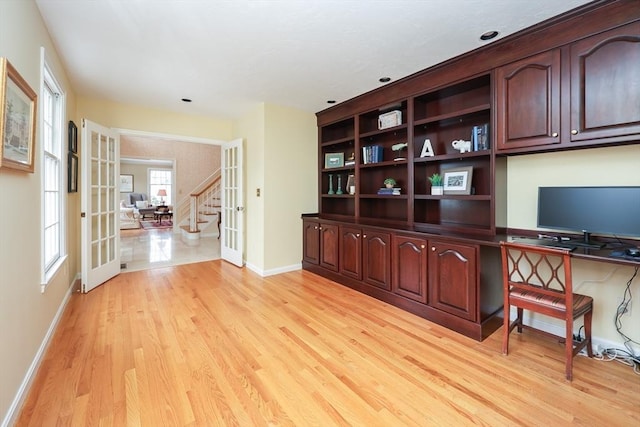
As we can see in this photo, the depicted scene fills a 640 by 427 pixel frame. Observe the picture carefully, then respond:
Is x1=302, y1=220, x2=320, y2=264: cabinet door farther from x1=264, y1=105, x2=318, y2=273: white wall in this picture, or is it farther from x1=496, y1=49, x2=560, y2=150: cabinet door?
x1=496, y1=49, x2=560, y2=150: cabinet door

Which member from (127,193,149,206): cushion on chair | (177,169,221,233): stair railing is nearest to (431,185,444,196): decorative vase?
→ (177,169,221,233): stair railing

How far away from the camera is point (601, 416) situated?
156 centimetres

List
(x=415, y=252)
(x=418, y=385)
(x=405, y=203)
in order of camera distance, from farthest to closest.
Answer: (x=405, y=203) < (x=415, y=252) < (x=418, y=385)

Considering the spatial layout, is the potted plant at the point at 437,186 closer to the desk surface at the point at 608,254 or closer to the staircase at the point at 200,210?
the desk surface at the point at 608,254

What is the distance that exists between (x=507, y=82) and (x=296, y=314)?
2.84 meters

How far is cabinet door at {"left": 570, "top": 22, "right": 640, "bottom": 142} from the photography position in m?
1.85

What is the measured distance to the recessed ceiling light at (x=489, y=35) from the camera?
233cm

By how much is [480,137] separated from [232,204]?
381cm

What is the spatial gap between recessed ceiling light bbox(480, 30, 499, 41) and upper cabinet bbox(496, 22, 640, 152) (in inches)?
10.8

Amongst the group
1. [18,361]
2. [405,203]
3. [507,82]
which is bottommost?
[18,361]

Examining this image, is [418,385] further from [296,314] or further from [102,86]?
[102,86]

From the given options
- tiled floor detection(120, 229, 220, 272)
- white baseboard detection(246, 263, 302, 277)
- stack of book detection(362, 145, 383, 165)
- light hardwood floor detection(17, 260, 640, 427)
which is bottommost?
light hardwood floor detection(17, 260, 640, 427)

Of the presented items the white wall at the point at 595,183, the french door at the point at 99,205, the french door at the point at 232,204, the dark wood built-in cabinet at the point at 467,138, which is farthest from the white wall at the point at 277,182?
the white wall at the point at 595,183

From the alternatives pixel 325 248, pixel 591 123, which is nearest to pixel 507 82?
pixel 591 123
